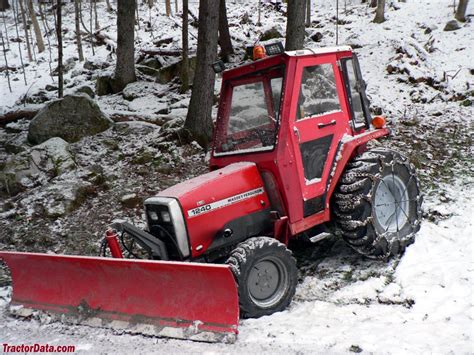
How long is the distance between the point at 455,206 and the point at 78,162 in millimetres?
6480

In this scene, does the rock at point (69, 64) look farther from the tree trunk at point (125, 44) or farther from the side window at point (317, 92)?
the side window at point (317, 92)

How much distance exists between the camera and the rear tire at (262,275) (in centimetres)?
353

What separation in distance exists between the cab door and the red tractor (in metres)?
0.01

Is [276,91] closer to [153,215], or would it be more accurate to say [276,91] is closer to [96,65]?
[153,215]

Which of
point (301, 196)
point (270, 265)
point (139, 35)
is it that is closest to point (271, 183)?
point (301, 196)

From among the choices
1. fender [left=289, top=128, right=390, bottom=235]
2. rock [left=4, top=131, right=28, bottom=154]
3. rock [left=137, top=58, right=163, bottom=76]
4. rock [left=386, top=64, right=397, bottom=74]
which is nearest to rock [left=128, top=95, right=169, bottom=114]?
rock [left=137, top=58, right=163, bottom=76]

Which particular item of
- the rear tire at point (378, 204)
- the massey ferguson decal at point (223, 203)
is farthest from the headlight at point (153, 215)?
the rear tire at point (378, 204)

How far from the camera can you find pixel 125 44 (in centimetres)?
1236

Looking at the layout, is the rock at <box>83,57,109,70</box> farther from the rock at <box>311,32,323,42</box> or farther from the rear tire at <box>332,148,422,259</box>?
the rear tire at <box>332,148,422,259</box>

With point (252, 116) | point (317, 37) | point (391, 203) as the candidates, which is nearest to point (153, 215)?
point (252, 116)

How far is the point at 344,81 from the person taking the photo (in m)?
4.54

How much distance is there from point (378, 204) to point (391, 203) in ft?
1.01

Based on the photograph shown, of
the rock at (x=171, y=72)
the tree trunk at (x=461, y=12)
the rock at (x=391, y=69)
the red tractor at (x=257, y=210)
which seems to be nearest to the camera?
the red tractor at (x=257, y=210)

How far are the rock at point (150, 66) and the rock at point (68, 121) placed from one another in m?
4.65
